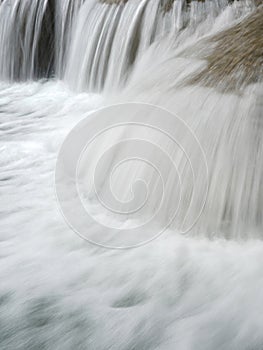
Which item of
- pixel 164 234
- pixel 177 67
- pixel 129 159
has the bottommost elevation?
pixel 164 234

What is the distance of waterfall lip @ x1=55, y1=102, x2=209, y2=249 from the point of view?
2.96 meters

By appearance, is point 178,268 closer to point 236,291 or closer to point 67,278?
point 236,291

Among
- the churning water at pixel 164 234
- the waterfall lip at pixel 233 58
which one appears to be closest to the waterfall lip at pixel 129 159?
the churning water at pixel 164 234

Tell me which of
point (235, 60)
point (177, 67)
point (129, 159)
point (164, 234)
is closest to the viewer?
point (164, 234)

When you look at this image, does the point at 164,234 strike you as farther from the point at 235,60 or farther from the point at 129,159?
the point at 235,60

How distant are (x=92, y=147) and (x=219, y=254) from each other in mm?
1381

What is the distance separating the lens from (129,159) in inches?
130

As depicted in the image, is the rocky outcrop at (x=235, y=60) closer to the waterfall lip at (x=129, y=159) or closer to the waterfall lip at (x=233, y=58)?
the waterfall lip at (x=233, y=58)

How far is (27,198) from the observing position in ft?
11.7

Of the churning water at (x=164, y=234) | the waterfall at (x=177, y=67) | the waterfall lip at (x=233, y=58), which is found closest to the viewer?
the churning water at (x=164, y=234)

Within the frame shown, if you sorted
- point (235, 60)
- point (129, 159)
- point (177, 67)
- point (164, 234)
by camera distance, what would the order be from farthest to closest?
point (177, 67) → point (235, 60) → point (129, 159) → point (164, 234)

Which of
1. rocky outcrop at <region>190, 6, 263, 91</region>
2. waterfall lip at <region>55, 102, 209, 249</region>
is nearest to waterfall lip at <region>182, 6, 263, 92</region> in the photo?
rocky outcrop at <region>190, 6, 263, 91</region>

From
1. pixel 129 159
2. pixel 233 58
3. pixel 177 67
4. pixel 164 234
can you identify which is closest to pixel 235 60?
pixel 233 58

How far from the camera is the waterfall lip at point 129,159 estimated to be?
296 centimetres
